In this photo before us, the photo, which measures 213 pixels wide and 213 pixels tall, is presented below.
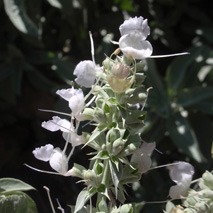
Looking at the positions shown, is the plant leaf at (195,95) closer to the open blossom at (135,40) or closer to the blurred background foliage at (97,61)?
the blurred background foliage at (97,61)

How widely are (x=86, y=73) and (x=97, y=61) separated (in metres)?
0.70

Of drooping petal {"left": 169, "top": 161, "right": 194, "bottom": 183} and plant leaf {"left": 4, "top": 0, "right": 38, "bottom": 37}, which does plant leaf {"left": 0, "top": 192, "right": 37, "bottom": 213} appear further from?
plant leaf {"left": 4, "top": 0, "right": 38, "bottom": 37}

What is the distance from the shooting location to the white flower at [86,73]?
1.65ft

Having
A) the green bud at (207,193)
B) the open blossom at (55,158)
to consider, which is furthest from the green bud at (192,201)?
the open blossom at (55,158)

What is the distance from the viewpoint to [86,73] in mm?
504

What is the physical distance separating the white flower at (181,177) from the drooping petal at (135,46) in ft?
0.55

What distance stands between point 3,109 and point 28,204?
90 centimetres

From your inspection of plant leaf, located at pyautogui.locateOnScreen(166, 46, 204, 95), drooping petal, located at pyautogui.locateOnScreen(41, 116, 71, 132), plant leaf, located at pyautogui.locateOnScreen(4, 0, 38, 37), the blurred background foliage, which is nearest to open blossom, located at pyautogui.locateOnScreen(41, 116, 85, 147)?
drooping petal, located at pyautogui.locateOnScreen(41, 116, 71, 132)

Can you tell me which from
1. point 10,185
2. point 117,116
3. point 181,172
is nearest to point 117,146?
point 117,116

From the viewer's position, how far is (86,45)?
1.42 meters

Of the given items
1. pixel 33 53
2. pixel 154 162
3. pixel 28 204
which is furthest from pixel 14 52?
pixel 28 204

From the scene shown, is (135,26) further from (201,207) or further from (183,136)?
(183,136)

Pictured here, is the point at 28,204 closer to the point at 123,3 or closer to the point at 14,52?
the point at 14,52

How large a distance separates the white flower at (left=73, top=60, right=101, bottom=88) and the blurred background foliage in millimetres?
489
